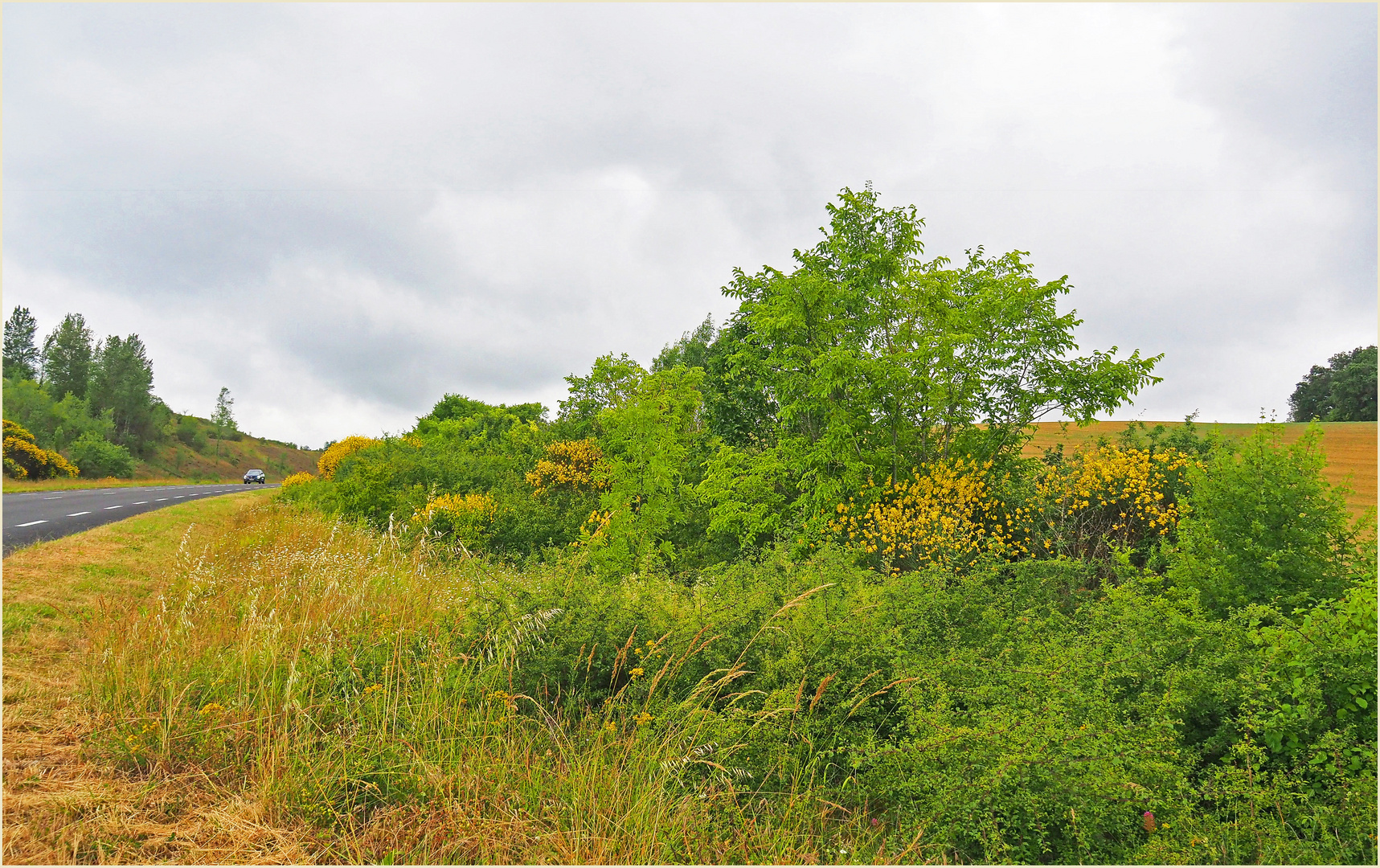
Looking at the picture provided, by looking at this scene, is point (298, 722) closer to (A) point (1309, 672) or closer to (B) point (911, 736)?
(B) point (911, 736)

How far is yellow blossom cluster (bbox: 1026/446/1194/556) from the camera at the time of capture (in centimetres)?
852

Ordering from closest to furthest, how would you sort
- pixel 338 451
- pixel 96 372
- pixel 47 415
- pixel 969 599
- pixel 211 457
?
pixel 969 599
pixel 47 415
pixel 338 451
pixel 96 372
pixel 211 457

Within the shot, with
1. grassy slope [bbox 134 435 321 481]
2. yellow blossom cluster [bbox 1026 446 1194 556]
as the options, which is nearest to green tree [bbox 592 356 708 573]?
yellow blossom cluster [bbox 1026 446 1194 556]

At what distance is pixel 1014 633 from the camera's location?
5004 millimetres

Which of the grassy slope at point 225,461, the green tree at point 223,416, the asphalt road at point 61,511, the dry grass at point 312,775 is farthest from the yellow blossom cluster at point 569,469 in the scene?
the green tree at point 223,416

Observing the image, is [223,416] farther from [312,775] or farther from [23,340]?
[312,775]

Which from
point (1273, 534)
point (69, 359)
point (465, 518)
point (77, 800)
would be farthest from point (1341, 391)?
point (69, 359)

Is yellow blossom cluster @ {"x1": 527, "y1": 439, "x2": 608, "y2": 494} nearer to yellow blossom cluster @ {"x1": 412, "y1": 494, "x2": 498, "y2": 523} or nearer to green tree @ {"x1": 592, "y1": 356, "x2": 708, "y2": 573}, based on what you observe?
yellow blossom cluster @ {"x1": 412, "y1": 494, "x2": 498, "y2": 523}

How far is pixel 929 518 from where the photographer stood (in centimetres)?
845

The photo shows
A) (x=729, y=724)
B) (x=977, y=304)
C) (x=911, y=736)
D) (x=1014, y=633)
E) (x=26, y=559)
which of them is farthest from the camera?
(x=977, y=304)

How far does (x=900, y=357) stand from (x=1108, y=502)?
3258 mm

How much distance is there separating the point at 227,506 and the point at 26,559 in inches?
499

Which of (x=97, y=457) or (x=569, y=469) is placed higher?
(x=569, y=469)

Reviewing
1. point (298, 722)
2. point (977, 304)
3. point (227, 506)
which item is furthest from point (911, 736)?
point (227, 506)
